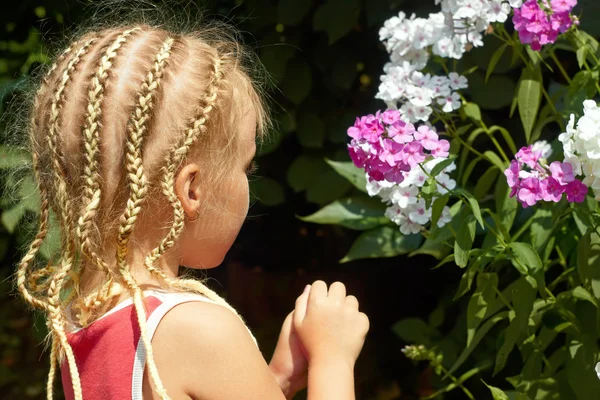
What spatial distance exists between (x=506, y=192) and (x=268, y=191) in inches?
39.6

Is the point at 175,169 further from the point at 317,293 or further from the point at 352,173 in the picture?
the point at 352,173

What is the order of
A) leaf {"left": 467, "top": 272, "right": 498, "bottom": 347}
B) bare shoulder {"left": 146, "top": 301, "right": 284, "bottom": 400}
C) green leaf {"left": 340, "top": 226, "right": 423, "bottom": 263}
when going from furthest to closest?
1. green leaf {"left": 340, "top": 226, "right": 423, "bottom": 263}
2. leaf {"left": 467, "top": 272, "right": 498, "bottom": 347}
3. bare shoulder {"left": 146, "top": 301, "right": 284, "bottom": 400}

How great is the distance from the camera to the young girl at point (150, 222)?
1377mm

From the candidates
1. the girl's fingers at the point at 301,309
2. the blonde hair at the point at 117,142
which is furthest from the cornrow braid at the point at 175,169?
the girl's fingers at the point at 301,309

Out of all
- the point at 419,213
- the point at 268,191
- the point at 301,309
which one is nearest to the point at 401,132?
Result: the point at 419,213

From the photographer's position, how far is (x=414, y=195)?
192 cm

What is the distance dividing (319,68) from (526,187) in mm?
1181

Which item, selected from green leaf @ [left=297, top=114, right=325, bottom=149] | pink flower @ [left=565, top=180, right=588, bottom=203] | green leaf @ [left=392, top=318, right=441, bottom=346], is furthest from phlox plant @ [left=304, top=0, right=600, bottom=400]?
green leaf @ [left=297, top=114, right=325, bottom=149]

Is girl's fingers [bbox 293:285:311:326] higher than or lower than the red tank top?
lower

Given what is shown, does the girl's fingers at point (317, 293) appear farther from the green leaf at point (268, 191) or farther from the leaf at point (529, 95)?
the green leaf at point (268, 191)

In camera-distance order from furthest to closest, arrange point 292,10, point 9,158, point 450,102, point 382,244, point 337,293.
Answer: point 292,10 < point 9,158 < point 382,244 < point 450,102 < point 337,293

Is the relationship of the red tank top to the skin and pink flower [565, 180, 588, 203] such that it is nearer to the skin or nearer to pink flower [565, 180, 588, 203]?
the skin

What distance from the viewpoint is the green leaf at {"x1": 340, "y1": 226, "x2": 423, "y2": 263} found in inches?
87.7

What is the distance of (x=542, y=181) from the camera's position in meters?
1.66
